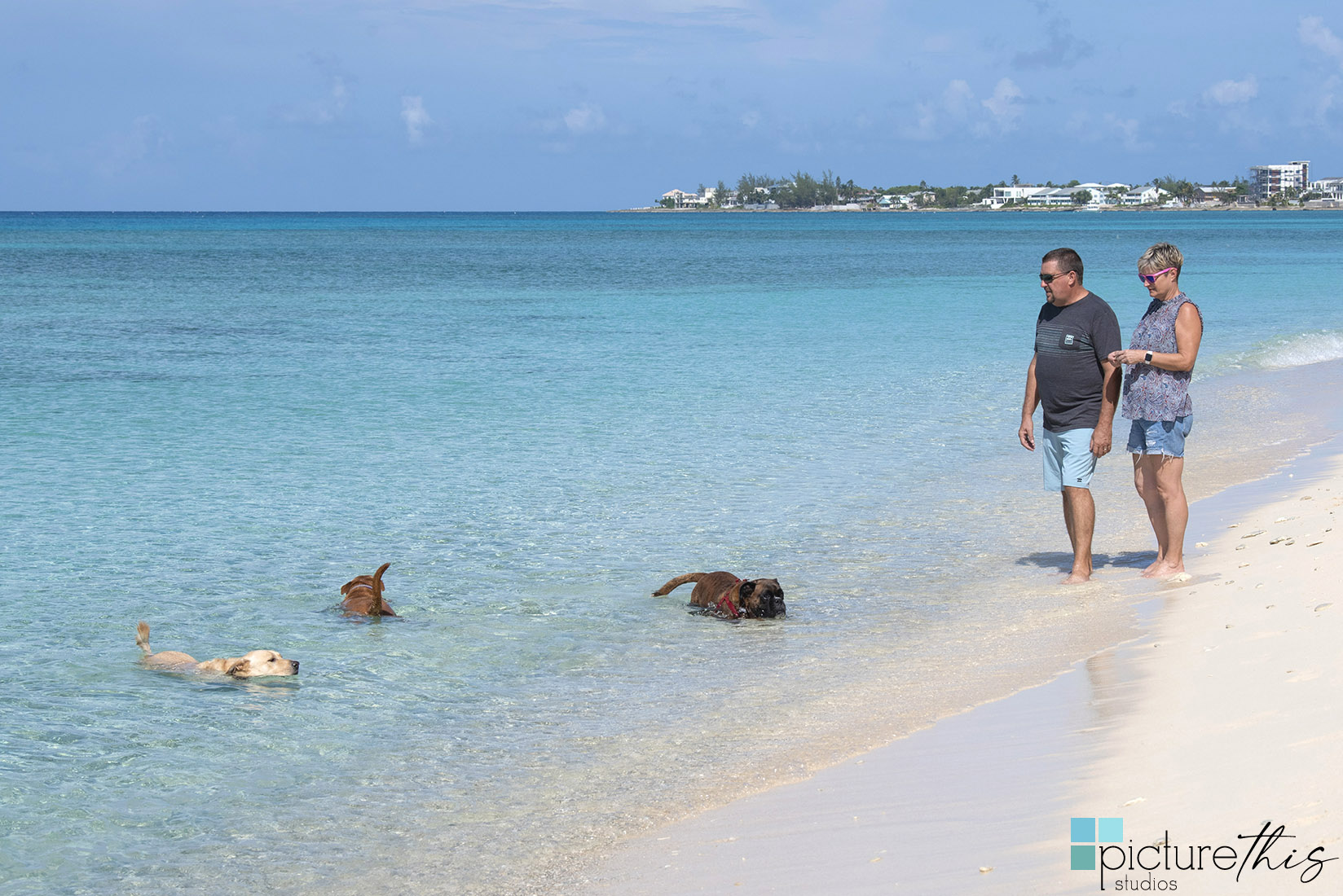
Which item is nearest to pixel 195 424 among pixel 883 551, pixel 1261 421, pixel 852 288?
pixel 883 551

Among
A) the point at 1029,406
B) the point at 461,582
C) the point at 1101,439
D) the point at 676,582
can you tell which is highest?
the point at 1029,406

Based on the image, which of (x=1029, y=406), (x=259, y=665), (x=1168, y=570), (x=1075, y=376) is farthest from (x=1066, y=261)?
(x=259, y=665)

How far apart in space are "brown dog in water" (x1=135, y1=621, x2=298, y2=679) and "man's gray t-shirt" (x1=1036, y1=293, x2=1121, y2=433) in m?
4.52

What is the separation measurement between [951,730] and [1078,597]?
2.47 m

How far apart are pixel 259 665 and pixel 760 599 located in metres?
2.74

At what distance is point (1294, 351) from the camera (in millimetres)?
22344

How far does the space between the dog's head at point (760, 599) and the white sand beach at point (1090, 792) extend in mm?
1848

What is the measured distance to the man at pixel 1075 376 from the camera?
7059 millimetres

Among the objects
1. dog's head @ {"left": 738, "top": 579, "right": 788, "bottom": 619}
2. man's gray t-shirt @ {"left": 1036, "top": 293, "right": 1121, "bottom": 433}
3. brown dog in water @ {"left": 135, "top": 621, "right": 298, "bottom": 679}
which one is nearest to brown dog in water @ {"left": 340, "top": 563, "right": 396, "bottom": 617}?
brown dog in water @ {"left": 135, "top": 621, "right": 298, "bottom": 679}

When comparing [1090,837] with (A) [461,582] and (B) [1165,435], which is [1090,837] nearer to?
(B) [1165,435]

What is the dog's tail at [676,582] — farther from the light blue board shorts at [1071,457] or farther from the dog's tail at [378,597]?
the light blue board shorts at [1071,457]

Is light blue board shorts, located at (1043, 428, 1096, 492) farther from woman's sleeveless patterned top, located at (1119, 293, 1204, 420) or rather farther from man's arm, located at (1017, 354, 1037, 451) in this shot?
woman's sleeveless patterned top, located at (1119, 293, 1204, 420)

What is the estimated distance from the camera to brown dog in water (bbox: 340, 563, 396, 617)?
23.3ft

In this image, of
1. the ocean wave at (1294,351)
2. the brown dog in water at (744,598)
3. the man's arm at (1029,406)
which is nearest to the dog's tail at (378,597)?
the brown dog in water at (744,598)
